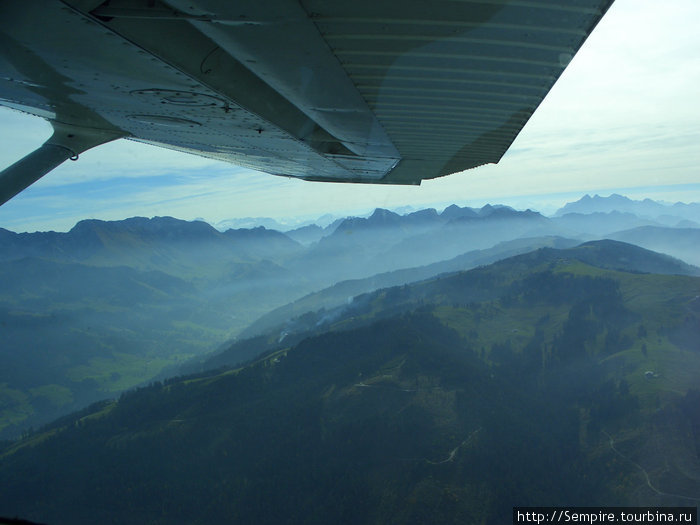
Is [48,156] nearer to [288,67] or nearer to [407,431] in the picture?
[288,67]

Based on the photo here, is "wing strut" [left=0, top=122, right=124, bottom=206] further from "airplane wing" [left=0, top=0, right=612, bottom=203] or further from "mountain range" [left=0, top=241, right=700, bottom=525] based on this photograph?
"mountain range" [left=0, top=241, right=700, bottom=525]

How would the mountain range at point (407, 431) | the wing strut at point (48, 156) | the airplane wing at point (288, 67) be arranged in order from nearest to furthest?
1. the airplane wing at point (288, 67)
2. the wing strut at point (48, 156)
3. the mountain range at point (407, 431)

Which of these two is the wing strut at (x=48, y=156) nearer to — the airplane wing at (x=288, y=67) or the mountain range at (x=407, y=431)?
the airplane wing at (x=288, y=67)

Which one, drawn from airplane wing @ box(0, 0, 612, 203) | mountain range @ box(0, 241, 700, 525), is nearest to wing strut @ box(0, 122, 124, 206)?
airplane wing @ box(0, 0, 612, 203)

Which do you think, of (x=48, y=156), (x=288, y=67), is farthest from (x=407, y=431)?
(x=288, y=67)

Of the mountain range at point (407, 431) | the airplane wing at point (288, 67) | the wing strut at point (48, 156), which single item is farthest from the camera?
the mountain range at point (407, 431)

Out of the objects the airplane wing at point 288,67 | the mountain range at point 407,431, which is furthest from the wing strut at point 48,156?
the mountain range at point 407,431
